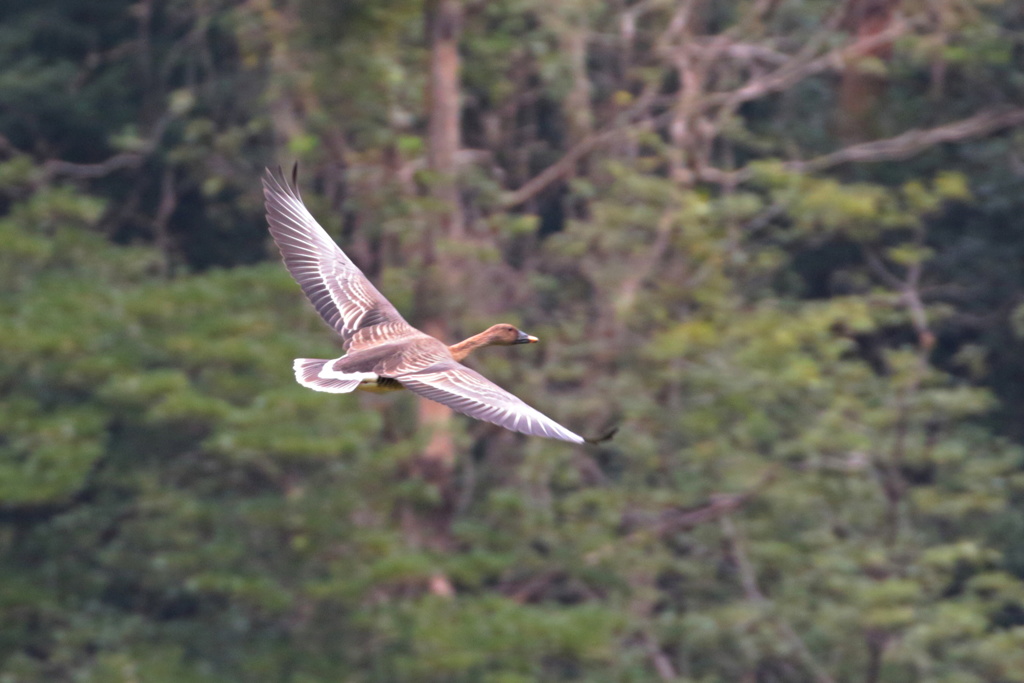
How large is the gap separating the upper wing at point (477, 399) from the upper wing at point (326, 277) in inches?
31.0

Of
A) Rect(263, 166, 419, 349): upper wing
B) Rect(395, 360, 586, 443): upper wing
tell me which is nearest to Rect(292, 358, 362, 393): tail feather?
Rect(395, 360, 586, 443): upper wing

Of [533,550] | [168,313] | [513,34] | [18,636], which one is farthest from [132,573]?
[513,34]

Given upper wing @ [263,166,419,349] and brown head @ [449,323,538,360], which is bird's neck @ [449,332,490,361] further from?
upper wing @ [263,166,419,349]

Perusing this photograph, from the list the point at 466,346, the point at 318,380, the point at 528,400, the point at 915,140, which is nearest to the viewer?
the point at 318,380

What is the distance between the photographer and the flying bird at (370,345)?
5.02m

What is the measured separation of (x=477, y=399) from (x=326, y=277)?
62.7 inches

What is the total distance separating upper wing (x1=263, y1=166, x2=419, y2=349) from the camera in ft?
20.3

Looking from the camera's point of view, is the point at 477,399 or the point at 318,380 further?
the point at 318,380

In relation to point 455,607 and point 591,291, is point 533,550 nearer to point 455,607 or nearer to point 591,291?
point 455,607

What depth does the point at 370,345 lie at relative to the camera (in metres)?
5.94

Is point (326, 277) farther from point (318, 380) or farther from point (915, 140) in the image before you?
point (915, 140)

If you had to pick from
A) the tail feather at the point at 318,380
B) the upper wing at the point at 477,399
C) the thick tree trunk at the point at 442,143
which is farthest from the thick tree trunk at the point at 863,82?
the upper wing at the point at 477,399

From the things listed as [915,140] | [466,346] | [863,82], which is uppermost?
[863,82]

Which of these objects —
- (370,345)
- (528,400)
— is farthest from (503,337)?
(528,400)
